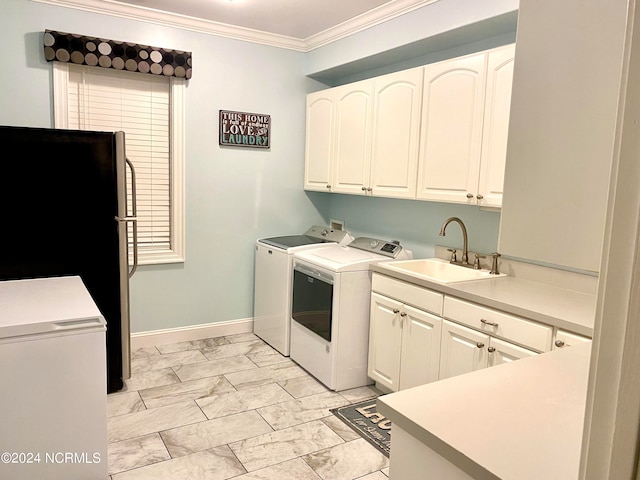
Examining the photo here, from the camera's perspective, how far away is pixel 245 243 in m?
4.30

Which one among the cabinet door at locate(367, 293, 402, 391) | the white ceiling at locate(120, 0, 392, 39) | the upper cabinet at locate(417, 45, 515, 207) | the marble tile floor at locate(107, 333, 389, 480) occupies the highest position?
the white ceiling at locate(120, 0, 392, 39)

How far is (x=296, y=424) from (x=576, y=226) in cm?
228

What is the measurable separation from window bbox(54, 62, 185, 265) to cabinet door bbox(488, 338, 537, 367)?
264cm

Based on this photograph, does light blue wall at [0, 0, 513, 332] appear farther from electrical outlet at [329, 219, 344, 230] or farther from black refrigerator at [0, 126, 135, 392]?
black refrigerator at [0, 126, 135, 392]

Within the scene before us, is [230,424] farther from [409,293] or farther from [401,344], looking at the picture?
[409,293]

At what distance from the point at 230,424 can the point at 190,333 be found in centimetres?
147

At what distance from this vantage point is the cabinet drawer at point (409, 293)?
2672 millimetres

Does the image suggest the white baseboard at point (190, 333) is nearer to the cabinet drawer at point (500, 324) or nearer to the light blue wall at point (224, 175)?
the light blue wall at point (224, 175)

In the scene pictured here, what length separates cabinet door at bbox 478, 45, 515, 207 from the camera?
2574mm

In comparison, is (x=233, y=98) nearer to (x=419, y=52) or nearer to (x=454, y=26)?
(x=419, y=52)

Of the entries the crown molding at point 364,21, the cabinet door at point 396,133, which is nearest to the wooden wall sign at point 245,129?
the crown molding at point 364,21

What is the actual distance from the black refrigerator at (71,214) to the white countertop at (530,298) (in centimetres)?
178

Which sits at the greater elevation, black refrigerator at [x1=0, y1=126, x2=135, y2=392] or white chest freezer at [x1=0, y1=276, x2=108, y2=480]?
black refrigerator at [x1=0, y1=126, x2=135, y2=392]

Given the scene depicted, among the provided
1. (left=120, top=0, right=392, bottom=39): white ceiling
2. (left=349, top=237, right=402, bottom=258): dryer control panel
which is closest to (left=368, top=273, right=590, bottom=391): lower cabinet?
(left=349, top=237, right=402, bottom=258): dryer control panel
